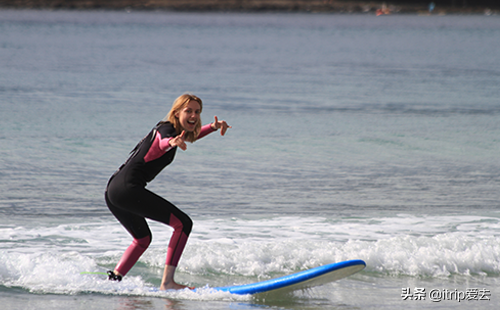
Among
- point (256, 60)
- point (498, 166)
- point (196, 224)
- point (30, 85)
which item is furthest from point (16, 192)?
point (256, 60)

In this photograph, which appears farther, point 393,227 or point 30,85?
point 30,85

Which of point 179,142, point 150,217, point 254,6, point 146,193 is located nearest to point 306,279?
point 150,217

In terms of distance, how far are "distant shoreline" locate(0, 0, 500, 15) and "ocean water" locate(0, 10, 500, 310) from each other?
144 meters

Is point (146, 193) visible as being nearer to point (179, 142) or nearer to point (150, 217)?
point (150, 217)

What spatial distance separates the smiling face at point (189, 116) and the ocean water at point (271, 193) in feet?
4.86

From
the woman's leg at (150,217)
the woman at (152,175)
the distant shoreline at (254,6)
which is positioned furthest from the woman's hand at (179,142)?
the distant shoreline at (254,6)

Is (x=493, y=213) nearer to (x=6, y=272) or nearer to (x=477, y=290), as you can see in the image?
(x=477, y=290)

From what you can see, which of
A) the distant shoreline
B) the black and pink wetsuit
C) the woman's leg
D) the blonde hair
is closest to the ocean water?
the woman's leg

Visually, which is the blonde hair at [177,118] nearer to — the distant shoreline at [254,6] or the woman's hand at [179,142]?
the woman's hand at [179,142]

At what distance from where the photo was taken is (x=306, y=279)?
5.54m

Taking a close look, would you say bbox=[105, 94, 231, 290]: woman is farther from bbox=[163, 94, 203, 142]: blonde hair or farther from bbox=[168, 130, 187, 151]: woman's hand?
bbox=[168, 130, 187, 151]: woman's hand

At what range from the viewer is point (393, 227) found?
8.62 m

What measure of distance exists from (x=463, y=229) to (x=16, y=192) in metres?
6.75

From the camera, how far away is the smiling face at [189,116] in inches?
208
